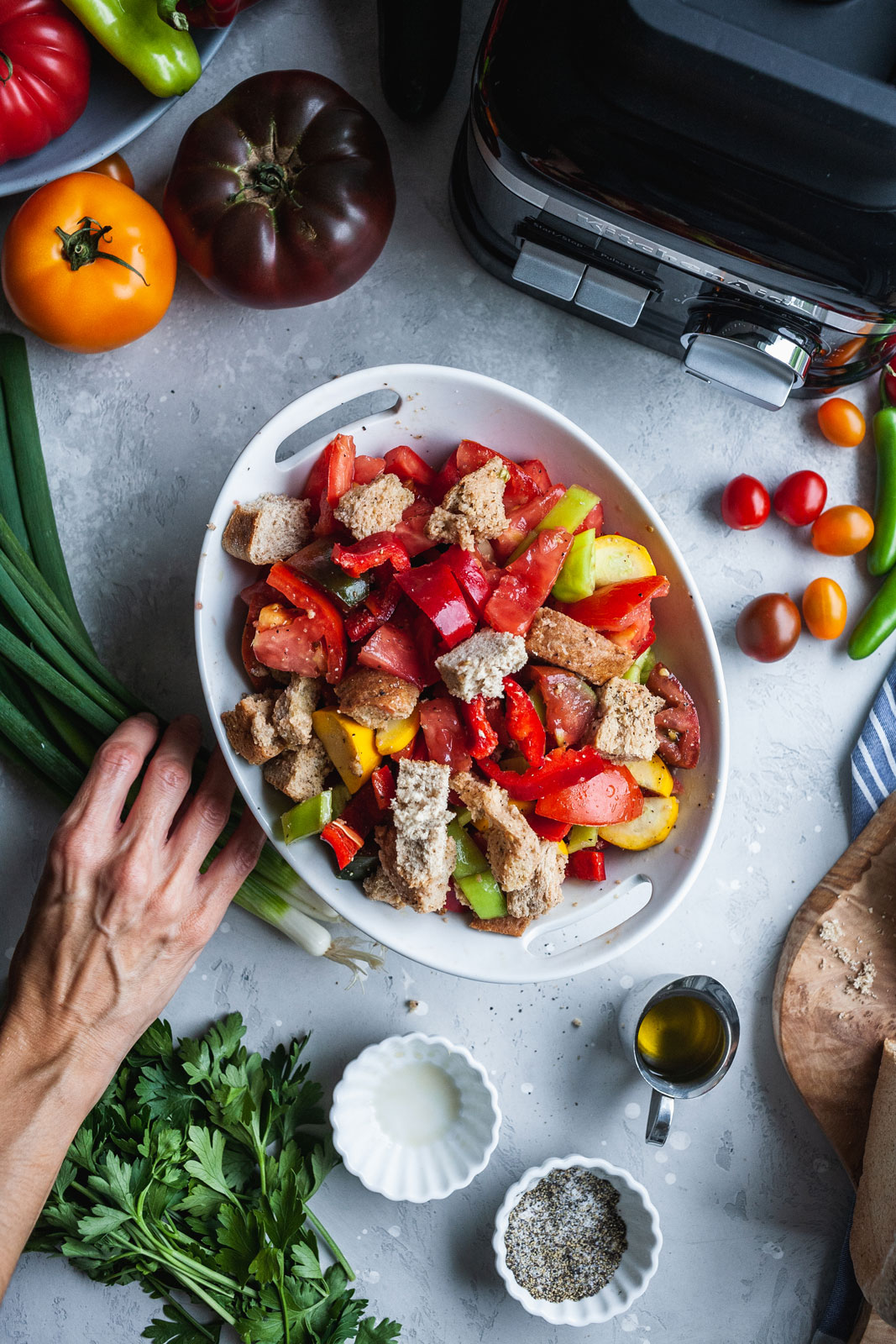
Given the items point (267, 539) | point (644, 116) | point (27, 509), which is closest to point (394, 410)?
point (267, 539)

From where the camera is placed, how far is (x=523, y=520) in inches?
65.7

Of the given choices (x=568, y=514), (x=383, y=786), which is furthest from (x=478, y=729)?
(x=568, y=514)

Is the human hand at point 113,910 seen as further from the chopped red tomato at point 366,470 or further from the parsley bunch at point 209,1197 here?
the chopped red tomato at point 366,470

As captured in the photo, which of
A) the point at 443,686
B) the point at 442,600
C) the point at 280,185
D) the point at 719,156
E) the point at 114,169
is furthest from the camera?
the point at 114,169

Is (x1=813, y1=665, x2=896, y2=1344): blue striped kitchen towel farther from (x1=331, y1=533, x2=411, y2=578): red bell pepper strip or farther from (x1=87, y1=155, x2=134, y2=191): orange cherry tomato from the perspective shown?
(x1=87, y1=155, x2=134, y2=191): orange cherry tomato

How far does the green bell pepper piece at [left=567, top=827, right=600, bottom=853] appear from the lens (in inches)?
65.5

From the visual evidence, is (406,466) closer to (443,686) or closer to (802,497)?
(443,686)

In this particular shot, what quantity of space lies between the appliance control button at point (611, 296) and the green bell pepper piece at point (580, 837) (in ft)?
2.90

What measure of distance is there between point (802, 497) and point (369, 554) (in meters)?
0.96

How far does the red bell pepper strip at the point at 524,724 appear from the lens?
1576 mm

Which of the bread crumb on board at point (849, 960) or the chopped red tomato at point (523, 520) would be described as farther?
the bread crumb on board at point (849, 960)

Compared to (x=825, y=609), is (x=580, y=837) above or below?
A: below

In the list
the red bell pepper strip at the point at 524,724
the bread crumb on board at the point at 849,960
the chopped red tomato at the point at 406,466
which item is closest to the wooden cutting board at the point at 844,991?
the bread crumb on board at the point at 849,960

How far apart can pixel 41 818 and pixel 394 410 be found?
1.08 m
